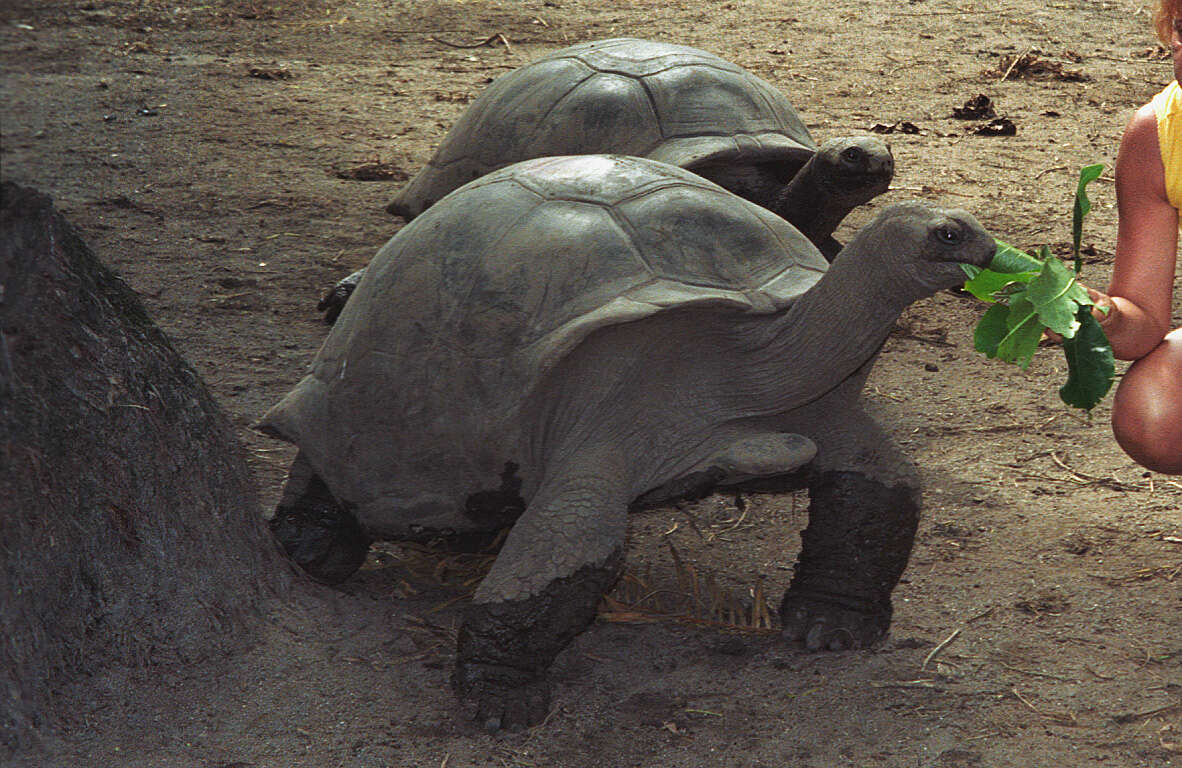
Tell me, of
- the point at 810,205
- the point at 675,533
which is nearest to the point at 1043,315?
the point at 675,533

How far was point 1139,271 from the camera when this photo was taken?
275cm

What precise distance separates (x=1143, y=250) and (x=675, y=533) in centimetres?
130

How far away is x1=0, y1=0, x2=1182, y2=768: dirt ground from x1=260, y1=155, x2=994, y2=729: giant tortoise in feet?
0.61

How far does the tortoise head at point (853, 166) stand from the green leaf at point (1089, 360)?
1672mm

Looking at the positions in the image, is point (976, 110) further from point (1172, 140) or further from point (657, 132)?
point (1172, 140)

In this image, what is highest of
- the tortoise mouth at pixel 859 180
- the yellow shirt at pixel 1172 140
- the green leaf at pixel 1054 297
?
the yellow shirt at pixel 1172 140

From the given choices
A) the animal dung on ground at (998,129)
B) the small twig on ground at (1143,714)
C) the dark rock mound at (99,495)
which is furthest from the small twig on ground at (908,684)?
the animal dung on ground at (998,129)

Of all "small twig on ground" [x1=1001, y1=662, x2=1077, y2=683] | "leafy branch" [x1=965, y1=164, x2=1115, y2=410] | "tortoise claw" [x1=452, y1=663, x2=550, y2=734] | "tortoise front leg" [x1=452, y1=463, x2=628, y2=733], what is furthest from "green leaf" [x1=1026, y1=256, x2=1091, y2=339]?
"tortoise claw" [x1=452, y1=663, x2=550, y2=734]

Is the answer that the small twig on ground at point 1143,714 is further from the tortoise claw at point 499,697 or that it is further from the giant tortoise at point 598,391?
the tortoise claw at point 499,697

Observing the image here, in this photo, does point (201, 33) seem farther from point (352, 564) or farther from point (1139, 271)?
point (1139, 271)

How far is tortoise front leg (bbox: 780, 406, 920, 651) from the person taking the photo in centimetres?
270

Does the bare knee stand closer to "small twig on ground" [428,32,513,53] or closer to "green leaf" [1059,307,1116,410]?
"green leaf" [1059,307,1116,410]

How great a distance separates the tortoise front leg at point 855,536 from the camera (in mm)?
2701

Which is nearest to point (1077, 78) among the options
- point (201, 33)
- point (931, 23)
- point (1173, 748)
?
point (931, 23)
